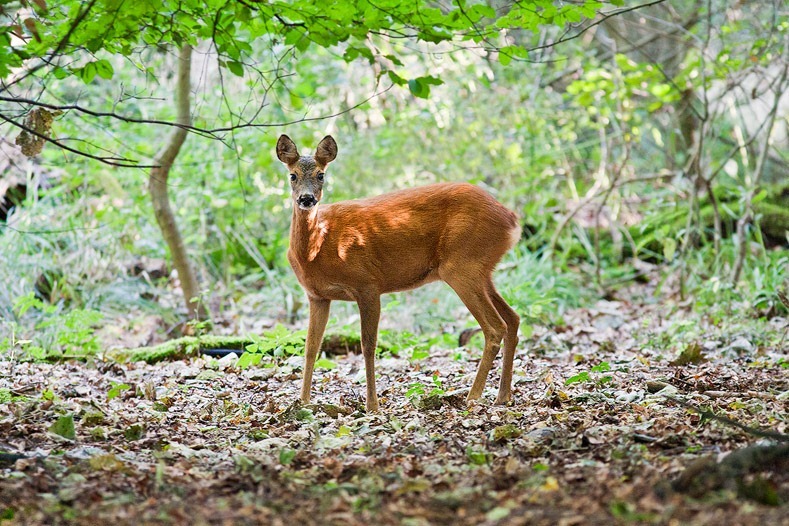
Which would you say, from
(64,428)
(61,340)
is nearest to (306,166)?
(64,428)

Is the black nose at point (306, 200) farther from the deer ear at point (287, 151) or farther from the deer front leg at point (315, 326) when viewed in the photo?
the deer front leg at point (315, 326)

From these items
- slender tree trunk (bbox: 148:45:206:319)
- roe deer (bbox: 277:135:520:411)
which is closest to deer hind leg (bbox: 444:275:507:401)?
roe deer (bbox: 277:135:520:411)

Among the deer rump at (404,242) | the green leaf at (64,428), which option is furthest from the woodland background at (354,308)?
the deer rump at (404,242)

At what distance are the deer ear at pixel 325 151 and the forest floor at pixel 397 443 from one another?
1.56 m

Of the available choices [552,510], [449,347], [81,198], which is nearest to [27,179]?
[81,198]

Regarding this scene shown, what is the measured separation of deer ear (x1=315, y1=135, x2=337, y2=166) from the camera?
17.1 feet

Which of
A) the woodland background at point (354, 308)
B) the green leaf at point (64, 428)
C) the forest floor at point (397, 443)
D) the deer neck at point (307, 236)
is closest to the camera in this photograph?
the forest floor at point (397, 443)

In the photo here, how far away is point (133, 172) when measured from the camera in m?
8.91

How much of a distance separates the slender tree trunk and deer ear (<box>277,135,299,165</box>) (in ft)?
7.27

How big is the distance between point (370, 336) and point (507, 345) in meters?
0.92

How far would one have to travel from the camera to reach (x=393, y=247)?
5.29 m

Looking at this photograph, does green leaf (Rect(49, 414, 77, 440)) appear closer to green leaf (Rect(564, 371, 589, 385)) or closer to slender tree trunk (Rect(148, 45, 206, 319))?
green leaf (Rect(564, 371, 589, 385))

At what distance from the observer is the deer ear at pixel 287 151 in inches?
204

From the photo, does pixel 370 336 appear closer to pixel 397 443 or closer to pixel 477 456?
pixel 397 443
